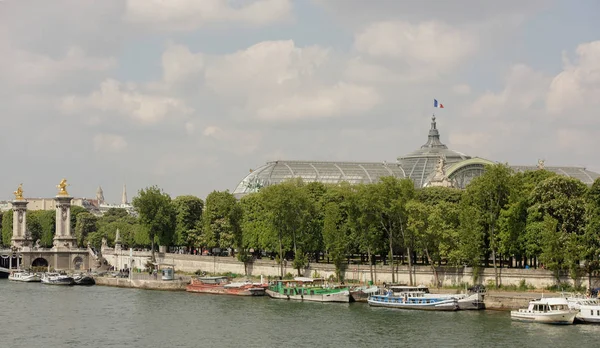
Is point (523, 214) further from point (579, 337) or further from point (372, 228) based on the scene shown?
point (579, 337)

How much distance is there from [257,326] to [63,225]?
97.6 meters

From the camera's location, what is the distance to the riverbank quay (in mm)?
130000

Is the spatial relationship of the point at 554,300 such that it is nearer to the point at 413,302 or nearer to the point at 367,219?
the point at 413,302

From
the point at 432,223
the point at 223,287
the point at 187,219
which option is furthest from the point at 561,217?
the point at 187,219

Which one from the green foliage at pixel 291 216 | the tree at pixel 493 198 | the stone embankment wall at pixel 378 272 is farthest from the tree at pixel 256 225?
the tree at pixel 493 198

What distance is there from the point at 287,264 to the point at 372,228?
1835cm

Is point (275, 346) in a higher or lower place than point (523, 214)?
lower

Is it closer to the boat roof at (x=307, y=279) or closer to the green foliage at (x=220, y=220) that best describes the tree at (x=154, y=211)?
the green foliage at (x=220, y=220)

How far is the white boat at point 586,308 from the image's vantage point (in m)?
84.0

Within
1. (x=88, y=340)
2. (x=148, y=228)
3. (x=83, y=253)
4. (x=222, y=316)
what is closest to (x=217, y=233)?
(x=148, y=228)

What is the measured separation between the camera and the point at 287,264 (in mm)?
127312

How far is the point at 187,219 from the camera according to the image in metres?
163

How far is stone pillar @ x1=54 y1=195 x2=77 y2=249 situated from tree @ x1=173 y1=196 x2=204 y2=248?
23452mm

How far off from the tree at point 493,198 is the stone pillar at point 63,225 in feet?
312
